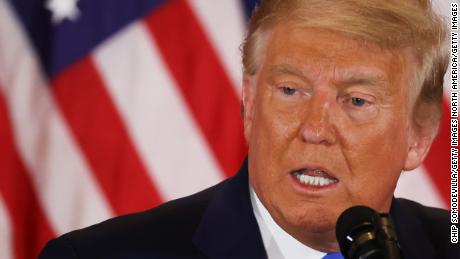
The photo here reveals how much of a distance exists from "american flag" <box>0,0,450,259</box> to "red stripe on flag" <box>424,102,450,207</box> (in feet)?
1.59

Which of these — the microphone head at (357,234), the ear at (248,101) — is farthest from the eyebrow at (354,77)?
the microphone head at (357,234)

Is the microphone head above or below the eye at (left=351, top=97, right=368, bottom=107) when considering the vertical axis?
below

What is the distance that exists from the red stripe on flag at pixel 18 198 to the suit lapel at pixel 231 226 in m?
0.64

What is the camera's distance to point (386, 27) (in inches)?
64.6

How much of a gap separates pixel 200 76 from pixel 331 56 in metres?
0.74

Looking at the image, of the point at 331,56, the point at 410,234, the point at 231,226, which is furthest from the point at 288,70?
the point at 410,234

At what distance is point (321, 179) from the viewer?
1590 mm

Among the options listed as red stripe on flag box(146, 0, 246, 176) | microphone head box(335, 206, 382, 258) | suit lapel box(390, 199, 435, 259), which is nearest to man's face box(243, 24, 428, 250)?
suit lapel box(390, 199, 435, 259)

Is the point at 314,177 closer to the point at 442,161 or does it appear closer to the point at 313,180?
the point at 313,180

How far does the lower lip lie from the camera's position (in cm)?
158

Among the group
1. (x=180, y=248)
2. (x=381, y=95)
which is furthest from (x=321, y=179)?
(x=180, y=248)

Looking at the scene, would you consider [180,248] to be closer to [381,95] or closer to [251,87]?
[251,87]

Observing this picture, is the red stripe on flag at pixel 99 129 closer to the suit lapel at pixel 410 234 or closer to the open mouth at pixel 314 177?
the suit lapel at pixel 410 234

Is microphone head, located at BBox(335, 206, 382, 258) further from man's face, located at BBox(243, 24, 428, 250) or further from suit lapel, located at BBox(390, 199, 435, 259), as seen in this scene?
suit lapel, located at BBox(390, 199, 435, 259)
